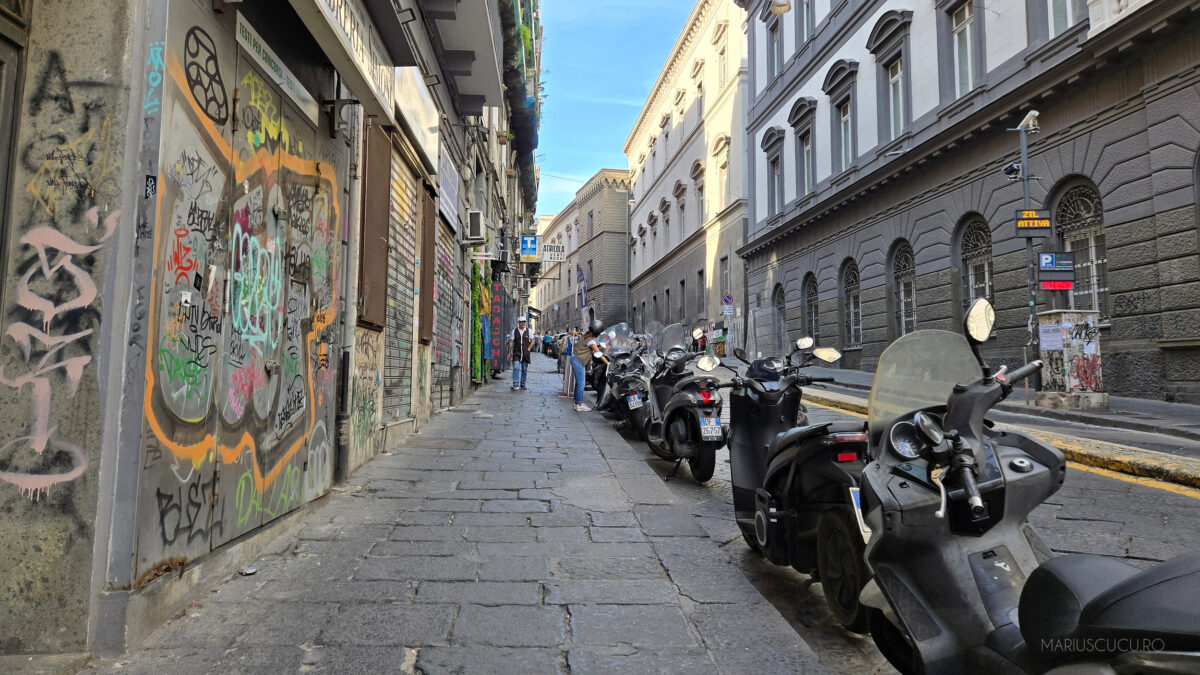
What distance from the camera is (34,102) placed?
2596 mm

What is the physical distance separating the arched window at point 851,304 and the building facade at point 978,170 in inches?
2.6

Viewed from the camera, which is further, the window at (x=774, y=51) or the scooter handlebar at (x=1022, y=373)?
the window at (x=774, y=51)

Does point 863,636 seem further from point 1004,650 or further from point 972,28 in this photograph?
point 972,28

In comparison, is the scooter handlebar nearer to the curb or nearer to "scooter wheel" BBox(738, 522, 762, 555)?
"scooter wheel" BBox(738, 522, 762, 555)

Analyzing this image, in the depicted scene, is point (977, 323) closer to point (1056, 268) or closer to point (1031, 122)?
point (1056, 268)

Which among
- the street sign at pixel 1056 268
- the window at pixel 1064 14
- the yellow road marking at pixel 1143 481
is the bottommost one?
the yellow road marking at pixel 1143 481

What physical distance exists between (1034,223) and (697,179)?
26.7m

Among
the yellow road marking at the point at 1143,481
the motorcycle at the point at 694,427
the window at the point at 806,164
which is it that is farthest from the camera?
the window at the point at 806,164

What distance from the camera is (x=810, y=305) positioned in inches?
982

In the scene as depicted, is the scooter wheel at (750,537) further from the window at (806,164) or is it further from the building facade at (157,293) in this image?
the window at (806,164)

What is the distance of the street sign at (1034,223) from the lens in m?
12.7

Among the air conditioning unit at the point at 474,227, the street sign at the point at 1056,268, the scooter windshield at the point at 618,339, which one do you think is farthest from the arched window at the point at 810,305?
the scooter windshield at the point at 618,339

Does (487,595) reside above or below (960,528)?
below

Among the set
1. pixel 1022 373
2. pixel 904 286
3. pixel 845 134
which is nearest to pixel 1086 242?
pixel 904 286
